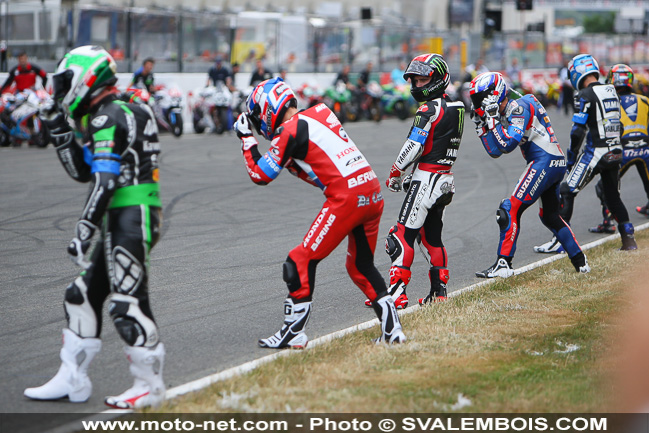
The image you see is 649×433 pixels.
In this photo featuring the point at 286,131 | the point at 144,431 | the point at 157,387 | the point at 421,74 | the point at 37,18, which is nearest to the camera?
the point at 144,431

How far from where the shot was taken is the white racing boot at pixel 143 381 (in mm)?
4594

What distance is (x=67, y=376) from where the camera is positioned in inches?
187

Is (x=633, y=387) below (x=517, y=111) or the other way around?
below

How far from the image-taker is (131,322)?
15.0 ft

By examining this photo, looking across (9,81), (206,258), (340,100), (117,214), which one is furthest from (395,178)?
(340,100)

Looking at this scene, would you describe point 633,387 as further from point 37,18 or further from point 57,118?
point 37,18

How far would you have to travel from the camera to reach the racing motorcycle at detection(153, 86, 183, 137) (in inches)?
822

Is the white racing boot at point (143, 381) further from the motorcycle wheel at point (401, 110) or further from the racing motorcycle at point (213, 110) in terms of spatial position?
the motorcycle wheel at point (401, 110)

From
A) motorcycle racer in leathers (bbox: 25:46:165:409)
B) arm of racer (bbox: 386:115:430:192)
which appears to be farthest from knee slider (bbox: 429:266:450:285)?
motorcycle racer in leathers (bbox: 25:46:165:409)

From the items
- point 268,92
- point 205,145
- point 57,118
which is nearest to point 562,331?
point 268,92

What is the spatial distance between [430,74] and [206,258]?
3.35 m

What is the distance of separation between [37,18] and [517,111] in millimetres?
17672

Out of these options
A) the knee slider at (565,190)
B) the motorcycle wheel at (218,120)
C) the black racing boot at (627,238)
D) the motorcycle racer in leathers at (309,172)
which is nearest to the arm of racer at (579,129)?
the knee slider at (565,190)

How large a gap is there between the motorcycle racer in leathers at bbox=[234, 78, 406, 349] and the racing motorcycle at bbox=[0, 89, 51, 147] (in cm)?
1357
